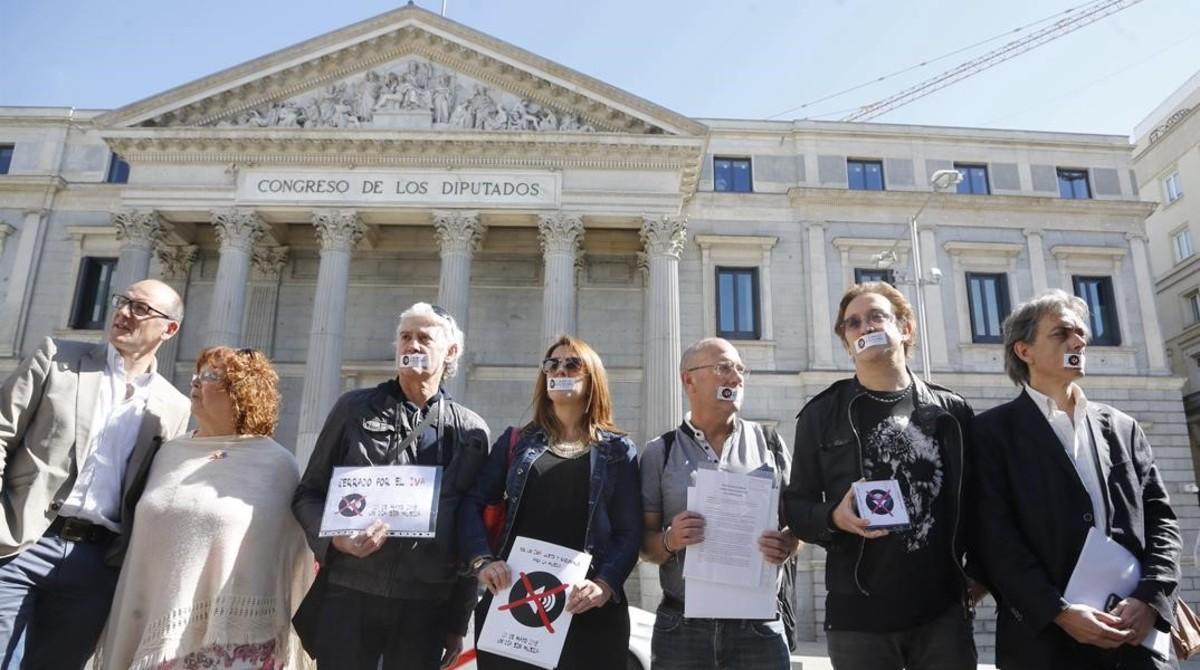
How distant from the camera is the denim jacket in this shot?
4145 millimetres

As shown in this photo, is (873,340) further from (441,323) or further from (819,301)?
(819,301)

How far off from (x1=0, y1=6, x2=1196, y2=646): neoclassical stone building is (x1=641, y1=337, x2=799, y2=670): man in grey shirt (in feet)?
52.2

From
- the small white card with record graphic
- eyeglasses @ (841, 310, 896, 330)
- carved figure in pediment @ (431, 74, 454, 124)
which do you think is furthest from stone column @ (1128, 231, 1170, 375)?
the small white card with record graphic

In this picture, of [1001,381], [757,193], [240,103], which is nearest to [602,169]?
[757,193]

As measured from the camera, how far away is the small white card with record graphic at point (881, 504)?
3.68 metres

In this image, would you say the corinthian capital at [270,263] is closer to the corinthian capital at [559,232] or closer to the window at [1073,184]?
the corinthian capital at [559,232]

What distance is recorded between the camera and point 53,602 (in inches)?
164

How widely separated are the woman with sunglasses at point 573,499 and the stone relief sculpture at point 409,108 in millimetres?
20055

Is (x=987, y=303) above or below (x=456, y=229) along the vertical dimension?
below

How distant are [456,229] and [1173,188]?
33.4m

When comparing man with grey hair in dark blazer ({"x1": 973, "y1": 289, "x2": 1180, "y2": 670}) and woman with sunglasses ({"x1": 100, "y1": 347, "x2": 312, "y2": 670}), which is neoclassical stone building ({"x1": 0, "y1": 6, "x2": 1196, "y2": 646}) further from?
woman with sunglasses ({"x1": 100, "y1": 347, "x2": 312, "y2": 670})

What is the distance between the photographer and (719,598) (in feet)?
13.2

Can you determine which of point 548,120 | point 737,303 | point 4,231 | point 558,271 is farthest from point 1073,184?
point 4,231

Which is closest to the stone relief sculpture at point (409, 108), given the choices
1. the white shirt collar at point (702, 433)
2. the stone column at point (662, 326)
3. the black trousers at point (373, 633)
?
the stone column at point (662, 326)
